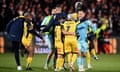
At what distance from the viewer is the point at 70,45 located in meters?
17.3

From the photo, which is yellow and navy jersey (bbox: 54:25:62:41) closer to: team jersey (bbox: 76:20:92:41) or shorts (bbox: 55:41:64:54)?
shorts (bbox: 55:41:64:54)

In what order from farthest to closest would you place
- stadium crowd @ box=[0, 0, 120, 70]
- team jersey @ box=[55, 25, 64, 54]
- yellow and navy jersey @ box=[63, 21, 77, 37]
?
stadium crowd @ box=[0, 0, 120, 70]
team jersey @ box=[55, 25, 64, 54]
yellow and navy jersey @ box=[63, 21, 77, 37]

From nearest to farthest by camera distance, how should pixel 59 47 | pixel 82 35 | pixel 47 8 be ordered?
pixel 59 47, pixel 82 35, pixel 47 8

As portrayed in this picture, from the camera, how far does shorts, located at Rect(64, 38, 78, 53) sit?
17.2 meters

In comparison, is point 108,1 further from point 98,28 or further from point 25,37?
point 25,37

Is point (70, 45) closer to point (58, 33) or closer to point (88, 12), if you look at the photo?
point (58, 33)

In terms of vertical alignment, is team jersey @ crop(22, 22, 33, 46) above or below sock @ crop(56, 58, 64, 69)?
above

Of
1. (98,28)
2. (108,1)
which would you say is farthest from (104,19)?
(108,1)

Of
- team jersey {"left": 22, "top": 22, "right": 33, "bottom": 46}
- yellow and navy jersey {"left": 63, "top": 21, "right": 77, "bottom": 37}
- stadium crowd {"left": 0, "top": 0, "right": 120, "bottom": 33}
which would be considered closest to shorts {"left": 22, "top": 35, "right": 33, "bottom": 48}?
team jersey {"left": 22, "top": 22, "right": 33, "bottom": 46}

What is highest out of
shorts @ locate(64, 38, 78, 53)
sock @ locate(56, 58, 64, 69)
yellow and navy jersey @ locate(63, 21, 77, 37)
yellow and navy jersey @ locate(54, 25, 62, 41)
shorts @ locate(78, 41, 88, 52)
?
yellow and navy jersey @ locate(63, 21, 77, 37)

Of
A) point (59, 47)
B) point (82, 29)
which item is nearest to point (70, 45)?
point (59, 47)

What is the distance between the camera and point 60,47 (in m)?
17.7

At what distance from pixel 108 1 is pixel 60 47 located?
1556 cm

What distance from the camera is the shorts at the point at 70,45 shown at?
17.2 meters
